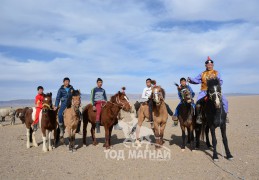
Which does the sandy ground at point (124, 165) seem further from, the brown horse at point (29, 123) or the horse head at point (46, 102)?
the horse head at point (46, 102)

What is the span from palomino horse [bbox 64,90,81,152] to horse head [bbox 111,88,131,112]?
153 centimetres

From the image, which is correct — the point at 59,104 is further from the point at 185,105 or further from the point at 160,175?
the point at 160,175

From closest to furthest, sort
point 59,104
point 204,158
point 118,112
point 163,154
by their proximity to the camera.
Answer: point 204,158
point 163,154
point 118,112
point 59,104

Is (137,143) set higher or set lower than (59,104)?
lower

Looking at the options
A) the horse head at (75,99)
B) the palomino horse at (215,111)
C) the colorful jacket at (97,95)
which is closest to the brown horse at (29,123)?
the horse head at (75,99)

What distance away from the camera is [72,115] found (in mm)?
11320

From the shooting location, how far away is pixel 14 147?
12.9m

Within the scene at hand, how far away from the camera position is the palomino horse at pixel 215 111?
899 centimetres

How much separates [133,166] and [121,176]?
42.4 inches

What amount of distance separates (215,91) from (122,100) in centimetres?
404

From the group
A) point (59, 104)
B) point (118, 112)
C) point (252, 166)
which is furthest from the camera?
point (59, 104)

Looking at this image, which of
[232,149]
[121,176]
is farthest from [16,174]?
[232,149]

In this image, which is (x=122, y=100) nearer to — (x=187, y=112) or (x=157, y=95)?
(x=157, y=95)

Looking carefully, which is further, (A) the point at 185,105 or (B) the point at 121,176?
(A) the point at 185,105
